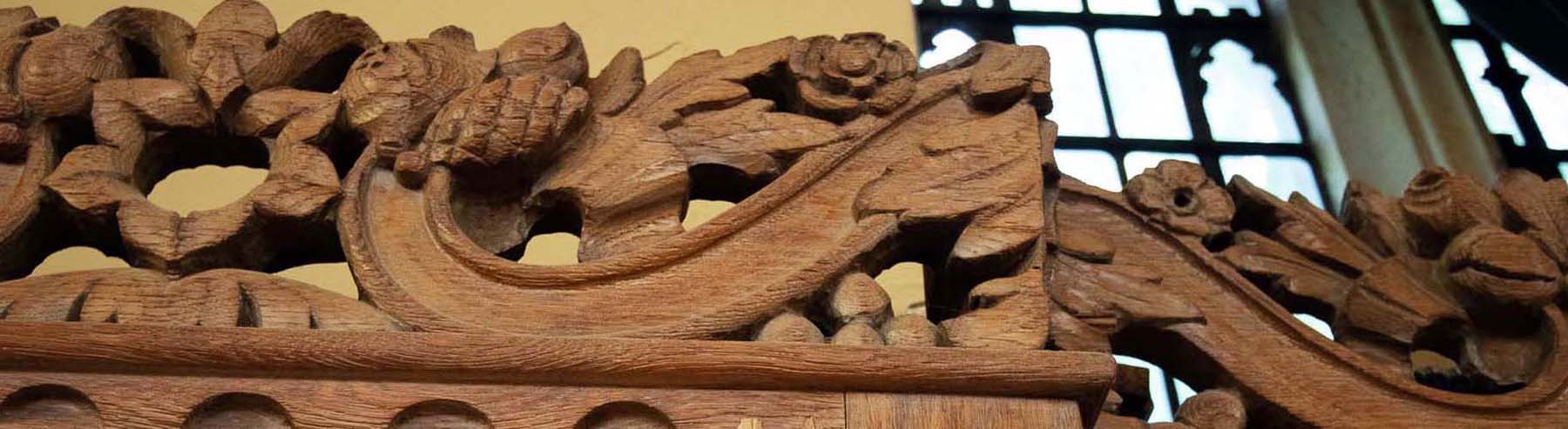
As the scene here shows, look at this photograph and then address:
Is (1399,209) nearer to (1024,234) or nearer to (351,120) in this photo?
(1024,234)

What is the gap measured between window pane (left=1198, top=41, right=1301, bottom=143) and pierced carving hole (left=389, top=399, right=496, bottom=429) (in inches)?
66.1

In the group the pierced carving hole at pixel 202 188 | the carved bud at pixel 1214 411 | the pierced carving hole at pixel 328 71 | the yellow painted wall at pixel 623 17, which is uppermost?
the yellow painted wall at pixel 623 17

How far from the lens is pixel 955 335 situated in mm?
794

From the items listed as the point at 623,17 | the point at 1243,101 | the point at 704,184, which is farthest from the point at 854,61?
the point at 1243,101

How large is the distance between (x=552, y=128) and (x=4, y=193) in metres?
0.29

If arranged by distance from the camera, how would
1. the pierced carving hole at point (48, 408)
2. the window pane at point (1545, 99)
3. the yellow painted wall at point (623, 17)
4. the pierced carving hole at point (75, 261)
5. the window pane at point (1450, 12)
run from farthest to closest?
→ 1. the window pane at point (1450, 12)
2. the window pane at point (1545, 99)
3. the yellow painted wall at point (623, 17)
4. the pierced carving hole at point (75, 261)
5. the pierced carving hole at point (48, 408)

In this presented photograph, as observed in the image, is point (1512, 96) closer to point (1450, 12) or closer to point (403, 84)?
point (1450, 12)

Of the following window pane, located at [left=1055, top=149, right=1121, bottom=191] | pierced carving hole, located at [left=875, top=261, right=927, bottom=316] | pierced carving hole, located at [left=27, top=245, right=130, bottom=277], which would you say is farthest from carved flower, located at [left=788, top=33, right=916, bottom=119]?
window pane, located at [left=1055, top=149, right=1121, bottom=191]

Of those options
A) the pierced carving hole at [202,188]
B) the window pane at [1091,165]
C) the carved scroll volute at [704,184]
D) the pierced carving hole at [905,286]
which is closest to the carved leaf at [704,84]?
the carved scroll volute at [704,184]

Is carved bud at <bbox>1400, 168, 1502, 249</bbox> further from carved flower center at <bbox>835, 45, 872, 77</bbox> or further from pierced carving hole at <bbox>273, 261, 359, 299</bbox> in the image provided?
pierced carving hole at <bbox>273, 261, 359, 299</bbox>

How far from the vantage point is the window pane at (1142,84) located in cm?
223

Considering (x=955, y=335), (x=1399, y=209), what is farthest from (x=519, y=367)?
(x=1399, y=209)

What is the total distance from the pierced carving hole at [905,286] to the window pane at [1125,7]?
94cm

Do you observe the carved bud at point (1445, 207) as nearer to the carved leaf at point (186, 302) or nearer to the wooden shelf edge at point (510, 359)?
the wooden shelf edge at point (510, 359)
